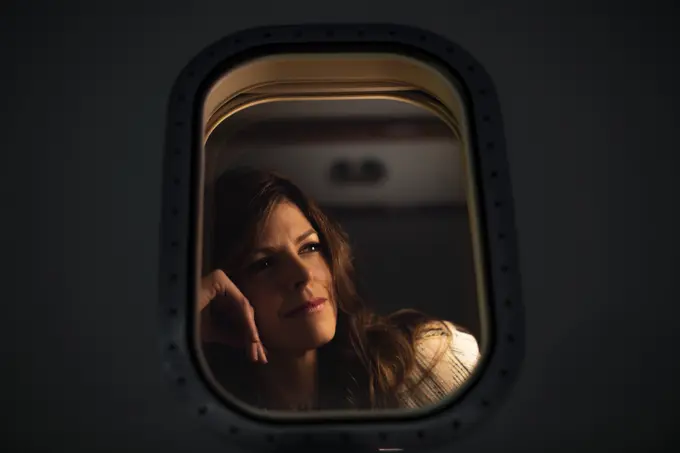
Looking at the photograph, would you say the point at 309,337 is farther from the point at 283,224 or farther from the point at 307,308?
the point at 283,224

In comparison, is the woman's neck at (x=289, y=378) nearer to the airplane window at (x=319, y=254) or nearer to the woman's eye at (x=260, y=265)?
the airplane window at (x=319, y=254)

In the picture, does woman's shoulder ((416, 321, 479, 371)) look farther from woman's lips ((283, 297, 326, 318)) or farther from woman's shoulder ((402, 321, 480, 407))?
woman's lips ((283, 297, 326, 318))

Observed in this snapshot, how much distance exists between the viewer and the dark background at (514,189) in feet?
3.82

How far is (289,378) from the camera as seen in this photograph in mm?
2662

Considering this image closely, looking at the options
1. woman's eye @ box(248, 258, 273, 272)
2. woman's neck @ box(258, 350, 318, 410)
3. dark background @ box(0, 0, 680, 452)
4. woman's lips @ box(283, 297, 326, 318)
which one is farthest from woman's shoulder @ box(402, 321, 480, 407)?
dark background @ box(0, 0, 680, 452)

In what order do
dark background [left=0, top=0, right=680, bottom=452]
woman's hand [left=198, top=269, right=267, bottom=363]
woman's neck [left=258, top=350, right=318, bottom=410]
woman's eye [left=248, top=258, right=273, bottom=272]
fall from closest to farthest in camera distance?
dark background [left=0, top=0, right=680, bottom=452]
woman's hand [left=198, top=269, right=267, bottom=363]
woman's neck [left=258, top=350, right=318, bottom=410]
woman's eye [left=248, top=258, right=273, bottom=272]

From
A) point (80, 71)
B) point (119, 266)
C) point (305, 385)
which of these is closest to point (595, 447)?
point (119, 266)

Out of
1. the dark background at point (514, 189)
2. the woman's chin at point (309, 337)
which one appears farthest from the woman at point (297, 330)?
the dark background at point (514, 189)

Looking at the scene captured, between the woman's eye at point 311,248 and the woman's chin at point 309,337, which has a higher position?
the woman's eye at point 311,248

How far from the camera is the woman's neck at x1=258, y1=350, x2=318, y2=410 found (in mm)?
2613

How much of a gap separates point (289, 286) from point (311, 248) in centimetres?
23

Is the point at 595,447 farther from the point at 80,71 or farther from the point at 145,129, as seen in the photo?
the point at 80,71

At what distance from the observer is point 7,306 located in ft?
4.01

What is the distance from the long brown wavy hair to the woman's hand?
108 mm
